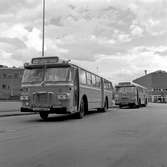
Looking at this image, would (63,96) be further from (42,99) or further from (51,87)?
(42,99)

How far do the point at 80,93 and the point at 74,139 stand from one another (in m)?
8.15

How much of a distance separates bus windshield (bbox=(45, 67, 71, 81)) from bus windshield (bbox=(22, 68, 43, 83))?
33cm

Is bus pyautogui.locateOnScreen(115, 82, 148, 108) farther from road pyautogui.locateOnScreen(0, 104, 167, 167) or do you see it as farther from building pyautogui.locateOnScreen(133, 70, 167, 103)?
building pyautogui.locateOnScreen(133, 70, 167, 103)

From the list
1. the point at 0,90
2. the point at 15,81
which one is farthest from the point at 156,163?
the point at 15,81

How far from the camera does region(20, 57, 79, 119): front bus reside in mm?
15250

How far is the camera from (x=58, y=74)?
1574 cm

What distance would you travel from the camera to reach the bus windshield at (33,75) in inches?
626

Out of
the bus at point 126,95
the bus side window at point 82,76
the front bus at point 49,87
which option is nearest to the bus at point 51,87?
the front bus at point 49,87

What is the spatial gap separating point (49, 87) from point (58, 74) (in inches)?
31.7

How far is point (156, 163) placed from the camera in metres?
6.26

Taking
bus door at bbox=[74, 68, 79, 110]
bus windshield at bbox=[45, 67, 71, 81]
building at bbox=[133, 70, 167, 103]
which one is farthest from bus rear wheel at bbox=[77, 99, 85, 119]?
building at bbox=[133, 70, 167, 103]

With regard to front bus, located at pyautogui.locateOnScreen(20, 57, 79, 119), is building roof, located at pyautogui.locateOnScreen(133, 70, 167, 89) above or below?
above

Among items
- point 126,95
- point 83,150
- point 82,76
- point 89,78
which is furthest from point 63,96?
point 126,95

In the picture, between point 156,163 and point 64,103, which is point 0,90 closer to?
point 64,103
